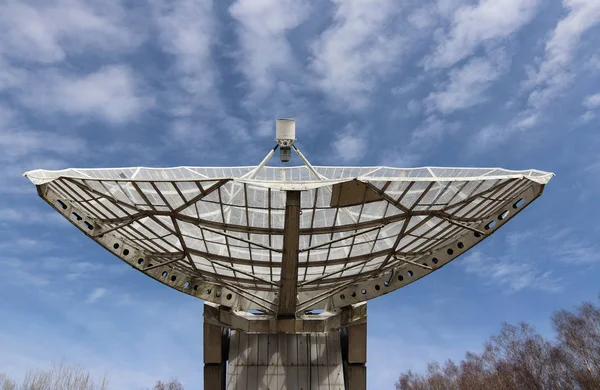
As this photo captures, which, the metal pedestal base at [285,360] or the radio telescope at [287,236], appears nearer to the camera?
the radio telescope at [287,236]

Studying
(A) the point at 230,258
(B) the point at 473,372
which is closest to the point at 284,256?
(A) the point at 230,258

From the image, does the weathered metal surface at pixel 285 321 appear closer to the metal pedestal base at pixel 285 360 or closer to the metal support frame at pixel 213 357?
the metal pedestal base at pixel 285 360

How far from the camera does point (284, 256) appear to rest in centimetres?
2670

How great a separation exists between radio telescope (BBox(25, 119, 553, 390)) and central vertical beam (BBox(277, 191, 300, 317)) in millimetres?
77

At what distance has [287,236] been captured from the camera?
82.0ft

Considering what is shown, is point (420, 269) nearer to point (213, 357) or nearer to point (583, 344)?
point (213, 357)

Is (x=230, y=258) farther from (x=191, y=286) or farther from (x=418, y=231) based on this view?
(x=418, y=231)

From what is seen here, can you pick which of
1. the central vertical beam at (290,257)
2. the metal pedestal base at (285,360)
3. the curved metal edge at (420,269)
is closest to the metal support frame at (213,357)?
the metal pedestal base at (285,360)

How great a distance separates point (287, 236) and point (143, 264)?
27.4 feet

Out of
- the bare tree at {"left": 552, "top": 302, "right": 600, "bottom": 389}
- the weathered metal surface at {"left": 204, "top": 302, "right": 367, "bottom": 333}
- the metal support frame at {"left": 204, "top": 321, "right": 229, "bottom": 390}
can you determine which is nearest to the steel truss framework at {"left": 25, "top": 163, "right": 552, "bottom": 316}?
the weathered metal surface at {"left": 204, "top": 302, "right": 367, "bottom": 333}

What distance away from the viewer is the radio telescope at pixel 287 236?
77.1 feet

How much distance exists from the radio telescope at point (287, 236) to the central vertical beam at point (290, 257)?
0.25 feet

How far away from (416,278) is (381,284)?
8.34 ft

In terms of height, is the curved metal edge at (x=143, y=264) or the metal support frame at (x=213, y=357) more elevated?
the curved metal edge at (x=143, y=264)
